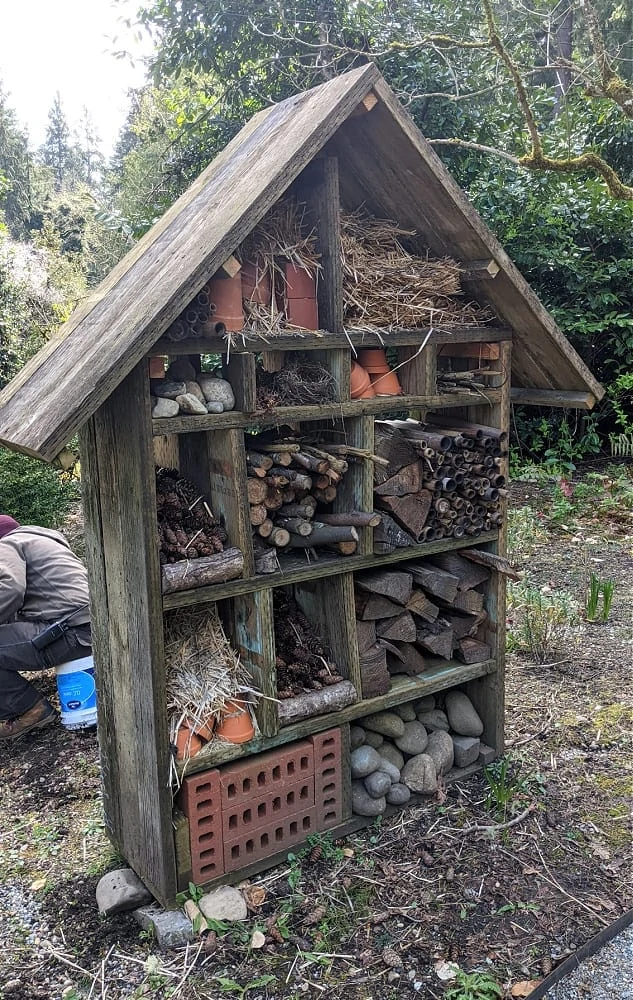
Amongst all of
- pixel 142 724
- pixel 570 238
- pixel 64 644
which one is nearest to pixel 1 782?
pixel 64 644

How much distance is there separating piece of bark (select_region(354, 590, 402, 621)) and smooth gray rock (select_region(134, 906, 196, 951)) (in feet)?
5.20

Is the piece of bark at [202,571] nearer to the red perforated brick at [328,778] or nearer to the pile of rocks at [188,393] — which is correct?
the pile of rocks at [188,393]

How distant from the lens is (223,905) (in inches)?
139

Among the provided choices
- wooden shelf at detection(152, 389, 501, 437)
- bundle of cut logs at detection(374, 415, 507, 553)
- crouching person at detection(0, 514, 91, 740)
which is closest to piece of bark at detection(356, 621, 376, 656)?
bundle of cut logs at detection(374, 415, 507, 553)

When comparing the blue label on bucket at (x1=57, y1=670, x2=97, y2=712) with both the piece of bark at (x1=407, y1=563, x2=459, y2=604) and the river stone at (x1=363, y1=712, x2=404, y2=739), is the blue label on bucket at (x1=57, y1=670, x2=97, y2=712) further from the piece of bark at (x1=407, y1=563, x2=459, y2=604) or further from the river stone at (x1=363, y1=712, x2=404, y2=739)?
the piece of bark at (x1=407, y1=563, x2=459, y2=604)

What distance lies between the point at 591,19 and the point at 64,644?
5.67m

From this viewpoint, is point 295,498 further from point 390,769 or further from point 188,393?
point 390,769

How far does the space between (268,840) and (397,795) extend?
0.75 metres

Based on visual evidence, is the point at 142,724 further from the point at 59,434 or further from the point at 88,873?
the point at 59,434

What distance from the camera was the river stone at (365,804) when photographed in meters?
4.10

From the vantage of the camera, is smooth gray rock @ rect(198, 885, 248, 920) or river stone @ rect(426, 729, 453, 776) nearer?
smooth gray rock @ rect(198, 885, 248, 920)

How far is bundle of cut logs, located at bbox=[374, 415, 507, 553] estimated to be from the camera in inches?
156

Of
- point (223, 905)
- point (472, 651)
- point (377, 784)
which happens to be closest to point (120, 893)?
point (223, 905)

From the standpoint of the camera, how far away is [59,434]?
2.75 metres
